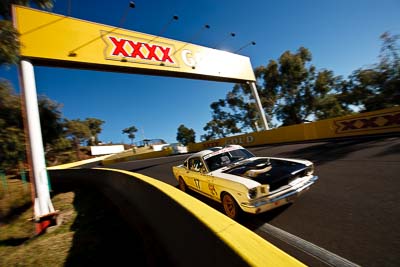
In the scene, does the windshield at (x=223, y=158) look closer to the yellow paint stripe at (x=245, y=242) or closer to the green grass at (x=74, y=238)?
the green grass at (x=74, y=238)

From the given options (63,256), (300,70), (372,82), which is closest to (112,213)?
(63,256)

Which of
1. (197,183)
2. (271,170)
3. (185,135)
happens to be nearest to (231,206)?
(271,170)

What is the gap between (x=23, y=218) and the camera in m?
8.10

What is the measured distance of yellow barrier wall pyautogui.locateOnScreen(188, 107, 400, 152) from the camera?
1128 centimetres

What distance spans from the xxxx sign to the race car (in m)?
8.42

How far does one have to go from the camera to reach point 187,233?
2.54 m

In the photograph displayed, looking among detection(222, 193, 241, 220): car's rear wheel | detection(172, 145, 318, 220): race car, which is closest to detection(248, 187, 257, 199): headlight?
detection(172, 145, 318, 220): race car

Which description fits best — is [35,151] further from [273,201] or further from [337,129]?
[337,129]

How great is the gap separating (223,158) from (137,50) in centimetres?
953

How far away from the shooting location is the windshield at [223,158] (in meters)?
5.32

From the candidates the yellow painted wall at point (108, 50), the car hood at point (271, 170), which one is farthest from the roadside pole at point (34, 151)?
the car hood at point (271, 170)

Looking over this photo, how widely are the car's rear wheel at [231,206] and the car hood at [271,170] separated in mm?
515

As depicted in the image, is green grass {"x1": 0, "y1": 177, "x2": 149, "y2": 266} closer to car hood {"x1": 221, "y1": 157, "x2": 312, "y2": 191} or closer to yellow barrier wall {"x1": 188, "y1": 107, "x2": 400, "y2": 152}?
car hood {"x1": 221, "y1": 157, "x2": 312, "y2": 191}

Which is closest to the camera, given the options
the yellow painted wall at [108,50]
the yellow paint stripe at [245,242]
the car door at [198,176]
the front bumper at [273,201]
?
the yellow paint stripe at [245,242]
